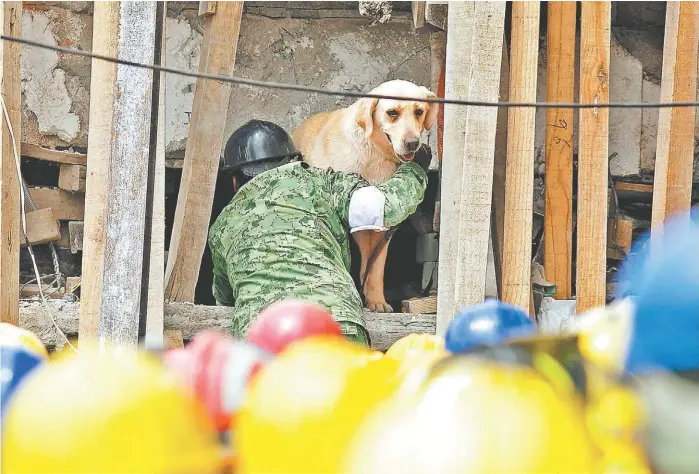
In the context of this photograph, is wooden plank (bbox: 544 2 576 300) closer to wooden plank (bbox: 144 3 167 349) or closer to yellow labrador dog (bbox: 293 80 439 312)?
yellow labrador dog (bbox: 293 80 439 312)

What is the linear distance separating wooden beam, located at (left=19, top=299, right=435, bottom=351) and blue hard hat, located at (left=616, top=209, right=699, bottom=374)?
2.86 meters

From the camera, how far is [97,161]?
303 centimetres

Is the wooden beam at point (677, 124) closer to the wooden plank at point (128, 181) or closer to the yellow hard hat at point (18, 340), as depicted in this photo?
the wooden plank at point (128, 181)

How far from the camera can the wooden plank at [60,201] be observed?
4480 millimetres

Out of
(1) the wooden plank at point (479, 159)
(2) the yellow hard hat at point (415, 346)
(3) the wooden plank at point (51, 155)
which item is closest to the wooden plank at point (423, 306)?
(1) the wooden plank at point (479, 159)

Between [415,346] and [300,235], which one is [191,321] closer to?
[300,235]

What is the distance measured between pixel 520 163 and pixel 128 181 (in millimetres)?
1441

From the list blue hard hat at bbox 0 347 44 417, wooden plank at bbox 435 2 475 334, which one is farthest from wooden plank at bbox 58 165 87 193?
blue hard hat at bbox 0 347 44 417

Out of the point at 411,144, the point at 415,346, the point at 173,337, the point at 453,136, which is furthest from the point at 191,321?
the point at 415,346

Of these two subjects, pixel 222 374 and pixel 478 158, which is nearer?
pixel 222 374

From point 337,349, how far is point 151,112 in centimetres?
188

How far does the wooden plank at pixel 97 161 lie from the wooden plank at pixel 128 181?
82 millimetres

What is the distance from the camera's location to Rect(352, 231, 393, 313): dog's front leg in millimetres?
4570

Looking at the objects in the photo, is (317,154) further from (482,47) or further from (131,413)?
(131,413)
